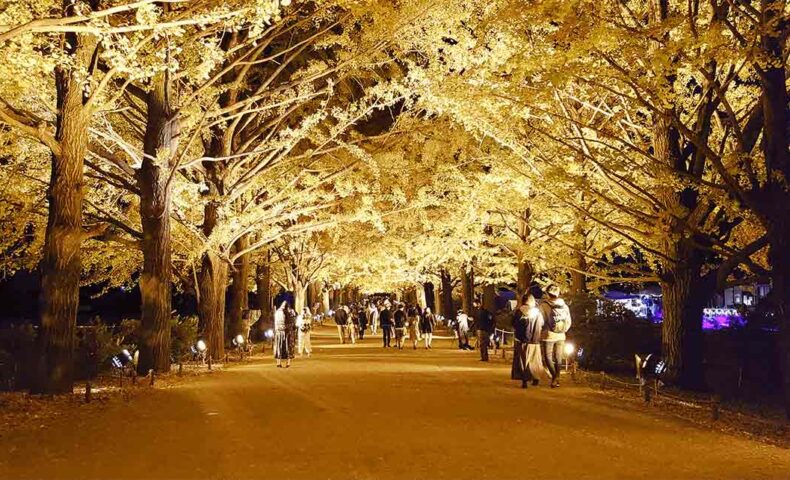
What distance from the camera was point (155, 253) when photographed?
17172mm

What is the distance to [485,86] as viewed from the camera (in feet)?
49.9

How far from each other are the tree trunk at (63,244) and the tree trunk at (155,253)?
3.32 metres

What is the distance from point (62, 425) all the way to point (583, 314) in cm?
1444

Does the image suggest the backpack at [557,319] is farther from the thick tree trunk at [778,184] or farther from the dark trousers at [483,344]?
the dark trousers at [483,344]

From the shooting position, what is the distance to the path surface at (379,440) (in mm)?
7480

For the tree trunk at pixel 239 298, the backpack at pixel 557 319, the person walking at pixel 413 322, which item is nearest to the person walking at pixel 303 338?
the tree trunk at pixel 239 298

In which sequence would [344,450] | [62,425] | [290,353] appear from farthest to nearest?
[290,353], [62,425], [344,450]

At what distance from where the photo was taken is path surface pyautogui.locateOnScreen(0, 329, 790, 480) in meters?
7.48

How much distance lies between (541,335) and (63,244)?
892 cm

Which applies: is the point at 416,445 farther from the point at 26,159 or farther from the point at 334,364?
the point at 26,159

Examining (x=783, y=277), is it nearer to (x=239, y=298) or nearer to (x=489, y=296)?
(x=239, y=298)

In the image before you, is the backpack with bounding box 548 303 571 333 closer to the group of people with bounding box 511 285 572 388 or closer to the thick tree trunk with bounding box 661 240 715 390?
the group of people with bounding box 511 285 572 388

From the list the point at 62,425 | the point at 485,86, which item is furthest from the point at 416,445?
the point at 485,86

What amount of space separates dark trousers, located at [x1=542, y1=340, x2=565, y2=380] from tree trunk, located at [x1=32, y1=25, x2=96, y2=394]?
28.8ft
